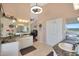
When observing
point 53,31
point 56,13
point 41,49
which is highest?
point 56,13

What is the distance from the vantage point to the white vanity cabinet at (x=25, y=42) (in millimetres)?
1341

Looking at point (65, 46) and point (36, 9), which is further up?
point (36, 9)

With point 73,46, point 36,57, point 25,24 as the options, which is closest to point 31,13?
point 25,24

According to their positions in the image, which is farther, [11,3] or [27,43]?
[27,43]

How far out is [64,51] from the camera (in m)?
1.25

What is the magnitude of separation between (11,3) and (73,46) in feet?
3.28

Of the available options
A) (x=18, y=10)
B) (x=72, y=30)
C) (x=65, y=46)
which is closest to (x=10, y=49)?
(x=18, y=10)

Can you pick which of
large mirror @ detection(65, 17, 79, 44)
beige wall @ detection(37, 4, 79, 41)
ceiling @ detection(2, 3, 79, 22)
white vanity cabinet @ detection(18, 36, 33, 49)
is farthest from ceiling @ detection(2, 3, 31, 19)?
large mirror @ detection(65, 17, 79, 44)

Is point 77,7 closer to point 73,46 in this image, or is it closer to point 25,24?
point 73,46

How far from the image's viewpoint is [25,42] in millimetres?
1368

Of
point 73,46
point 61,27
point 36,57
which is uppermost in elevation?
point 61,27

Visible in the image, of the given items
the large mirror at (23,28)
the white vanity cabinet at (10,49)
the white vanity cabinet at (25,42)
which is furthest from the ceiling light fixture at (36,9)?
the white vanity cabinet at (10,49)

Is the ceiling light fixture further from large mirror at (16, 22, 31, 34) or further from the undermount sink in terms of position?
the undermount sink

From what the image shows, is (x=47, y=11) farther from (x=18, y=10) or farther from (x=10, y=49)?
(x=10, y=49)
